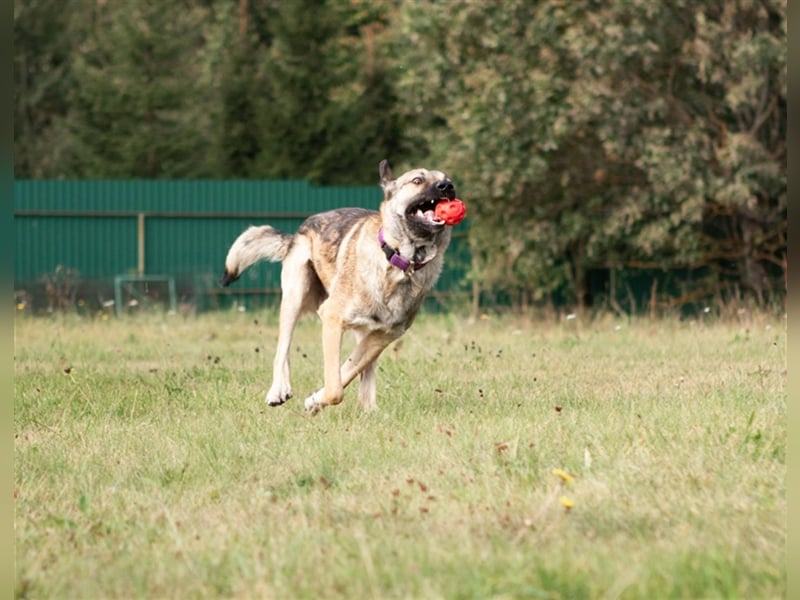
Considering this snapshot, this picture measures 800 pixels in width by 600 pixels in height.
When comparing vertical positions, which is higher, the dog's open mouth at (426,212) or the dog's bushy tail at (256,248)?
the dog's open mouth at (426,212)

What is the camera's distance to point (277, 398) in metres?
8.34

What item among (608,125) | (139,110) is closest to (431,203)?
(608,125)

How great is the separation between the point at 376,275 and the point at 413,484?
2.64 metres

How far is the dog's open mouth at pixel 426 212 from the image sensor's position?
7754mm

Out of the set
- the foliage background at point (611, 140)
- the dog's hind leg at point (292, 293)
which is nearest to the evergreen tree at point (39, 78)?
the foliage background at point (611, 140)

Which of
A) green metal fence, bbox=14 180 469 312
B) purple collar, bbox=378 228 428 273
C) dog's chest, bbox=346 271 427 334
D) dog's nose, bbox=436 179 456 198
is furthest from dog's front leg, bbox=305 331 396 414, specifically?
green metal fence, bbox=14 180 469 312

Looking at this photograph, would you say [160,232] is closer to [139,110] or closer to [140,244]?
[140,244]

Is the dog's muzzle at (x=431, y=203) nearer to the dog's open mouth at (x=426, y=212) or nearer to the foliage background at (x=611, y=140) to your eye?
the dog's open mouth at (x=426, y=212)

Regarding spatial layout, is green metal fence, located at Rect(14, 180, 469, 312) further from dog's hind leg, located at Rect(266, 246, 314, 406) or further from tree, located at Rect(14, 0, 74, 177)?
tree, located at Rect(14, 0, 74, 177)

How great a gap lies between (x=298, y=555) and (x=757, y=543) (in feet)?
5.18

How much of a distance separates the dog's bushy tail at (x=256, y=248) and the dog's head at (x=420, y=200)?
1669 mm

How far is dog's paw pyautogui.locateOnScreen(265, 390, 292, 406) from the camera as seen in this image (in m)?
8.33

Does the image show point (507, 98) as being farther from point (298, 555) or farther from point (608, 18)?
point (298, 555)

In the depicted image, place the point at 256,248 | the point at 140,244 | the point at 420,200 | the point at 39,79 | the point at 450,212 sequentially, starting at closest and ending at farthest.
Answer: the point at 450,212 < the point at 420,200 < the point at 256,248 < the point at 140,244 < the point at 39,79
